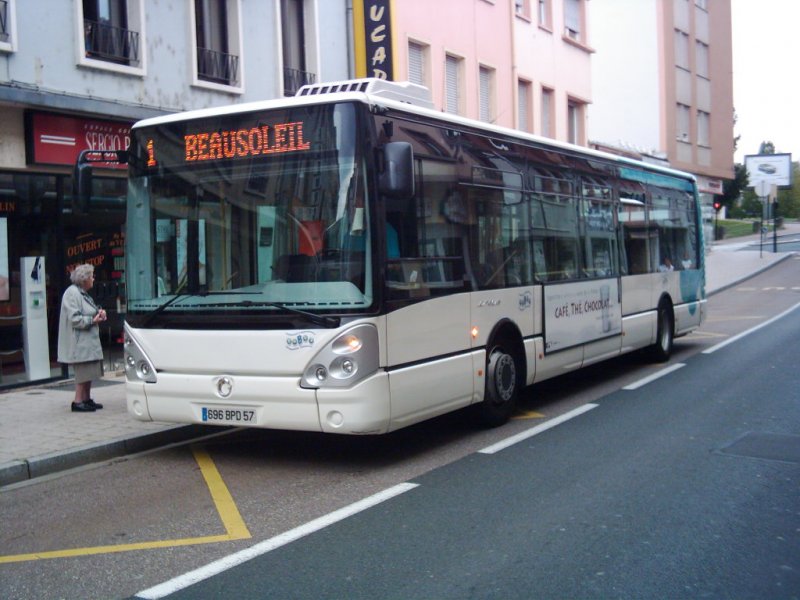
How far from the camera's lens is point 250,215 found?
7.59m

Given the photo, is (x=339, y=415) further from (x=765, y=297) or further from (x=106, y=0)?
(x=765, y=297)

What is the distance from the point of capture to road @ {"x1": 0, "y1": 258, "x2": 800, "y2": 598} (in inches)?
197

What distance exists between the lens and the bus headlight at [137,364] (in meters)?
8.03

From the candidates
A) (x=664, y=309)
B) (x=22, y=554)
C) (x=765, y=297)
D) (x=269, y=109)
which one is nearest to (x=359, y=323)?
(x=269, y=109)

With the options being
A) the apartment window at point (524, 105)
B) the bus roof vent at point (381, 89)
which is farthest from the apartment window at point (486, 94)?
the bus roof vent at point (381, 89)

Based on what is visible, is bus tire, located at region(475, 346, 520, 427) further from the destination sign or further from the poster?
the destination sign

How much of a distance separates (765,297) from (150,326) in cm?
2361

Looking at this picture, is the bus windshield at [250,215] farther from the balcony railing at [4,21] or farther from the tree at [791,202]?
the tree at [791,202]

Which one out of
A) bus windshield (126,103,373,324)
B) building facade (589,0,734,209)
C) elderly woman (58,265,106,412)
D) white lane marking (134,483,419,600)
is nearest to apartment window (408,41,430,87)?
elderly woman (58,265,106,412)

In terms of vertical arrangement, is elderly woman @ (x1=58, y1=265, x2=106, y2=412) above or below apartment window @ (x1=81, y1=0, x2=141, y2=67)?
below

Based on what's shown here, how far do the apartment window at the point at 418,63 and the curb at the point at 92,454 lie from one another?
45.9 feet

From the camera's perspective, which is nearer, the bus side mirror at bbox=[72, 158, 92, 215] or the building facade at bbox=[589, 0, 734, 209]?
the bus side mirror at bbox=[72, 158, 92, 215]

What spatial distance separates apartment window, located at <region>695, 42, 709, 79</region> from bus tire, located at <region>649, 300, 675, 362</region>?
37525mm

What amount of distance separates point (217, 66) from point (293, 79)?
6.68ft
